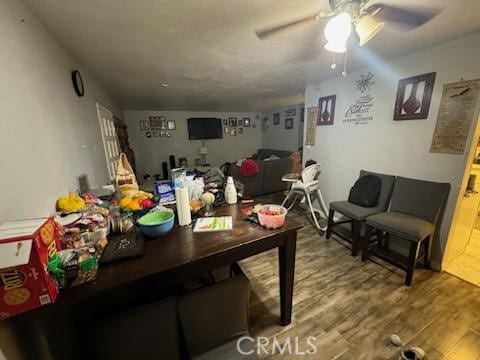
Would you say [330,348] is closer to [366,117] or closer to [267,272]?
[267,272]

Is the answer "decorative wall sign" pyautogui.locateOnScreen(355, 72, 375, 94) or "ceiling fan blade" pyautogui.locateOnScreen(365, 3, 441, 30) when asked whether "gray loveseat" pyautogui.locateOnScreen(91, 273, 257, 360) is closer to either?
"ceiling fan blade" pyautogui.locateOnScreen(365, 3, 441, 30)

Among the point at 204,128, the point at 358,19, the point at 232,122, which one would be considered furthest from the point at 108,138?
the point at 232,122

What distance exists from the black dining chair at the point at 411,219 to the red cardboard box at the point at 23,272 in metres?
2.29

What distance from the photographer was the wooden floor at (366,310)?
4.19 feet

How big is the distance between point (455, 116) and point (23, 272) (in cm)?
286

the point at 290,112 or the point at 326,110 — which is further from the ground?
the point at 290,112

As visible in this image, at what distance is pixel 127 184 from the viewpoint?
1.54 metres

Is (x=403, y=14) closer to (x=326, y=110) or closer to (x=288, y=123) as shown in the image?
(x=326, y=110)

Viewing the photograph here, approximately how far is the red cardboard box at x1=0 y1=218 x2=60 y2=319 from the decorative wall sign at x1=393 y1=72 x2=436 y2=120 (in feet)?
9.34

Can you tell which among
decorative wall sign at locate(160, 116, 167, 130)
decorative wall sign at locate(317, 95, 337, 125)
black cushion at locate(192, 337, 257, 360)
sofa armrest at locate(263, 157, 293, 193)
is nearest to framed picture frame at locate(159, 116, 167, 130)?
decorative wall sign at locate(160, 116, 167, 130)

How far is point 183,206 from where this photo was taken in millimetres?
1193

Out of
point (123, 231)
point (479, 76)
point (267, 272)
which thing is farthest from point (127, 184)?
point (479, 76)

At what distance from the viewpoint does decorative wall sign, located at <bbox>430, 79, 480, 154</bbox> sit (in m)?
1.62

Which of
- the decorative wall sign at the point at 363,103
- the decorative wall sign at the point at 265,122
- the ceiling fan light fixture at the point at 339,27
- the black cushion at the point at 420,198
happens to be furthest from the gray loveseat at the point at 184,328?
the decorative wall sign at the point at 265,122
